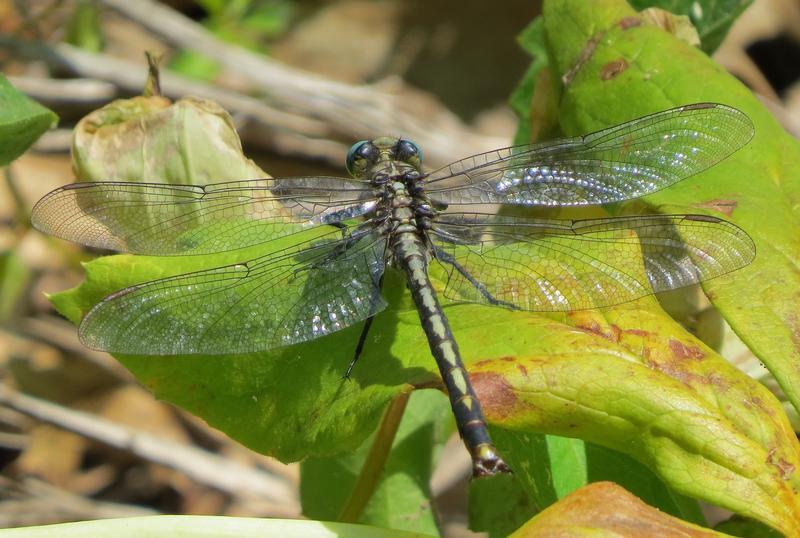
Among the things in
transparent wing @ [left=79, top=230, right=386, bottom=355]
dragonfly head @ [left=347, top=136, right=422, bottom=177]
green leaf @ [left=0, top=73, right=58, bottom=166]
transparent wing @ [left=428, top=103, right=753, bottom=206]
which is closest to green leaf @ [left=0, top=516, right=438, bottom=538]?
transparent wing @ [left=79, top=230, right=386, bottom=355]

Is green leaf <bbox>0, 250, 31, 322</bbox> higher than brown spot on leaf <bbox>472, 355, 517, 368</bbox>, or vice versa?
green leaf <bbox>0, 250, 31, 322</bbox>

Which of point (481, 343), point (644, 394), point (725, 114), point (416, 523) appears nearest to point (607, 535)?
point (644, 394)

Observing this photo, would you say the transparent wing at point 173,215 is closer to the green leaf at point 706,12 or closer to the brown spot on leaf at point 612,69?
the brown spot on leaf at point 612,69

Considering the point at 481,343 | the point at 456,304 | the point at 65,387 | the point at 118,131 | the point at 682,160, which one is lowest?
the point at 481,343

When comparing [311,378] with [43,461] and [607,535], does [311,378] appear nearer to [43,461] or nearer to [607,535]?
[607,535]

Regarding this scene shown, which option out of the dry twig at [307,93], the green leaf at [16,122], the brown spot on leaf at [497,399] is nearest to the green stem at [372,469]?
the brown spot on leaf at [497,399]

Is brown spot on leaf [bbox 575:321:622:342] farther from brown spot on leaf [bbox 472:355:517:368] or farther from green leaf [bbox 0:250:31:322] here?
green leaf [bbox 0:250:31:322]
